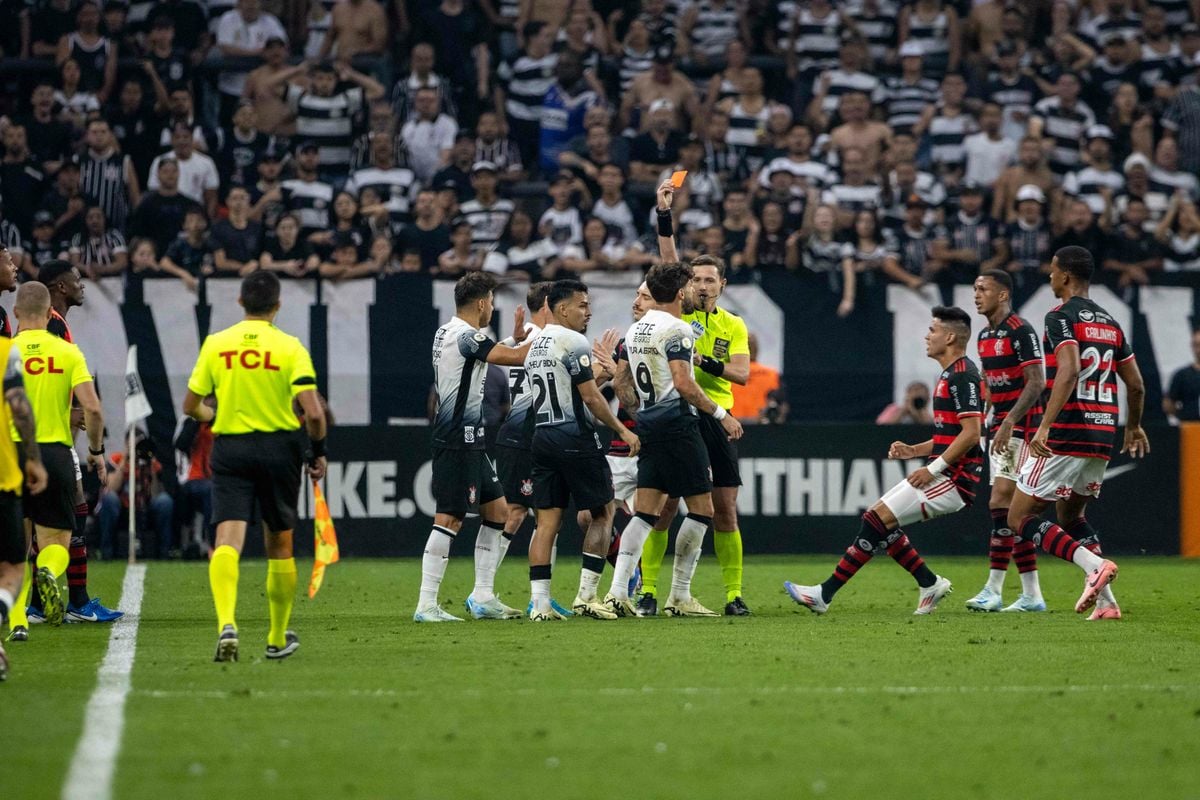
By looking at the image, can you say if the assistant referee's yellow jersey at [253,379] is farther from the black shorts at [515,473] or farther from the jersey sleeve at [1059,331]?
the jersey sleeve at [1059,331]

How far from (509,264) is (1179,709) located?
1349 centimetres

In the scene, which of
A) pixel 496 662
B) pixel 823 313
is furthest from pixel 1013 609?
pixel 823 313

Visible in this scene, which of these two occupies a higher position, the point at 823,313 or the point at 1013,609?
the point at 823,313

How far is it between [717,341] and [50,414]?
15.7 ft

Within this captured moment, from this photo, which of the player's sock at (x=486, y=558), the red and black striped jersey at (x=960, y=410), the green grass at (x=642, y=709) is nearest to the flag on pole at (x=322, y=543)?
the green grass at (x=642, y=709)

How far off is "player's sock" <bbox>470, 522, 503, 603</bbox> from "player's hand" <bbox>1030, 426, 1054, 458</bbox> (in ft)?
12.5

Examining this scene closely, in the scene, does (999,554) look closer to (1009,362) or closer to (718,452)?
(1009,362)

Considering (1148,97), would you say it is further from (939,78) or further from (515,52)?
(515,52)

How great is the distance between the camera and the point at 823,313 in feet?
64.7

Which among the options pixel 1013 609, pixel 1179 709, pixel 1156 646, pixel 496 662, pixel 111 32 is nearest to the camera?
pixel 1179 709

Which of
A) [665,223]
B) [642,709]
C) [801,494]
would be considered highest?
[665,223]

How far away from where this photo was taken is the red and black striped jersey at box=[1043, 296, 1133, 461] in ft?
39.8

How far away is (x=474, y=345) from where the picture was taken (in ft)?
37.6

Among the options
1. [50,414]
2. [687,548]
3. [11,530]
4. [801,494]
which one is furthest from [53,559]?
[801,494]
